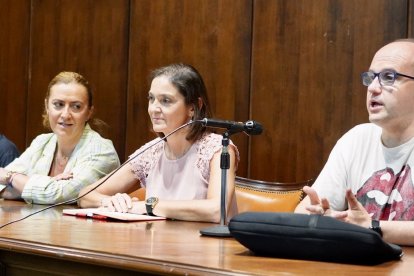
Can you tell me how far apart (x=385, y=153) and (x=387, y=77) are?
271mm

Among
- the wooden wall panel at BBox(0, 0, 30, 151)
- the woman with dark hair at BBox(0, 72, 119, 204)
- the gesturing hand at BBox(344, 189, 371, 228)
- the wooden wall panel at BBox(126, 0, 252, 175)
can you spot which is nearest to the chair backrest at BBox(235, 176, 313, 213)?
the wooden wall panel at BBox(126, 0, 252, 175)

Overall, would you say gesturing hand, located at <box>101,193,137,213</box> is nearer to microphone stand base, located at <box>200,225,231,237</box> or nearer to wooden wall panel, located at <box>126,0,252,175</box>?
microphone stand base, located at <box>200,225,231,237</box>

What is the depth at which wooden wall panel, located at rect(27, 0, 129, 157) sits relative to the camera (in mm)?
4668

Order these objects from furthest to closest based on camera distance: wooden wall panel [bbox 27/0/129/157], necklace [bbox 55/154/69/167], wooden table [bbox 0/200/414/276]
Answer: wooden wall panel [bbox 27/0/129/157] < necklace [bbox 55/154/69/167] < wooden table [bbox 0/200/414/276]

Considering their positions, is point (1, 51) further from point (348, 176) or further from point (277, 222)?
point (277, 222)

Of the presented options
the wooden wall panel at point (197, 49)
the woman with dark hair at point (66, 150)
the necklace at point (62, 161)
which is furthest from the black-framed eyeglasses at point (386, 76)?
the necklace at point (62, 161)

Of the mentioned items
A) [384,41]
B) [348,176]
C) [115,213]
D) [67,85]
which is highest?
[384,41]

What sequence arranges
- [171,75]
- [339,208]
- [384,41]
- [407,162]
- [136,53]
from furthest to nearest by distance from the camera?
1. [136,53]
2. [384,41]
3. [171,75]
4. [339,208]
5. [407,162]

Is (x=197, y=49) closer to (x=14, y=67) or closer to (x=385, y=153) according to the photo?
(x=14, y=67)

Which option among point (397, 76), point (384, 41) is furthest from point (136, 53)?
point (397, 76)

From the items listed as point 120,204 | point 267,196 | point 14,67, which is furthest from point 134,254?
point 14,67

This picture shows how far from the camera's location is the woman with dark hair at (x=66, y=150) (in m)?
3.77

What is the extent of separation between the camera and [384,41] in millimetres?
3686

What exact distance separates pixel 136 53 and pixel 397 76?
230 centimetres
